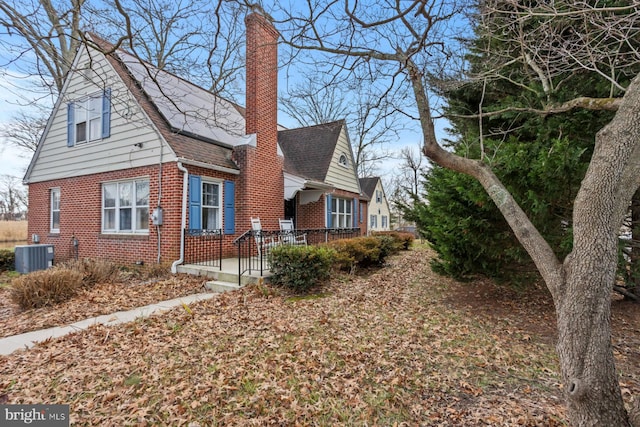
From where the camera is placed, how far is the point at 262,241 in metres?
7.07

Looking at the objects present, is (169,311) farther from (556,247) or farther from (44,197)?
(44,197)

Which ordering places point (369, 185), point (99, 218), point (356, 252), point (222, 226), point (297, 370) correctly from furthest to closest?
point (369, 185) < point (99, 218) < point (222, 226) < point (356, 252) < point (297, 370)

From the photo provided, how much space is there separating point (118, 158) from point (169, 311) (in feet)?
19.7

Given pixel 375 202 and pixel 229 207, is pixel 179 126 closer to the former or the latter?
pixel 229 207

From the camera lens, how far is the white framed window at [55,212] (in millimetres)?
10789

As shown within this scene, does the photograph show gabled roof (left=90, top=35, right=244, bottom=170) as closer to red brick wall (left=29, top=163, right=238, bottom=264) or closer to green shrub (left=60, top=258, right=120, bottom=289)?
red brick wall (left=29, top=163, right=238, bottom=264)

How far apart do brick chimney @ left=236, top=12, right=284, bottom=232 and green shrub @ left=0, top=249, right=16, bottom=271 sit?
715 cm

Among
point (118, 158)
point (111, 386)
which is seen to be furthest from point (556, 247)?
point (118, 158)

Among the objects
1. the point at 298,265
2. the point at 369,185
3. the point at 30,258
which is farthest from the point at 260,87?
the point at 369,185

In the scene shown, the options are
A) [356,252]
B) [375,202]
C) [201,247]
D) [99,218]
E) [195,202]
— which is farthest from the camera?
[375,202]

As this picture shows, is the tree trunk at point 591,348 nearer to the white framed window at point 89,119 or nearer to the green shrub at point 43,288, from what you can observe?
the green shrub at point 43,288

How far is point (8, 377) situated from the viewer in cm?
319

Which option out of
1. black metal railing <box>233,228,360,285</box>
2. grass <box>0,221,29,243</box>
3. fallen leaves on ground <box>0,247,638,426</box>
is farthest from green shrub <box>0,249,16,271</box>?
grass <box>0,221,29,243</box>

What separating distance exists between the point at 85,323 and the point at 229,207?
4984 mm
